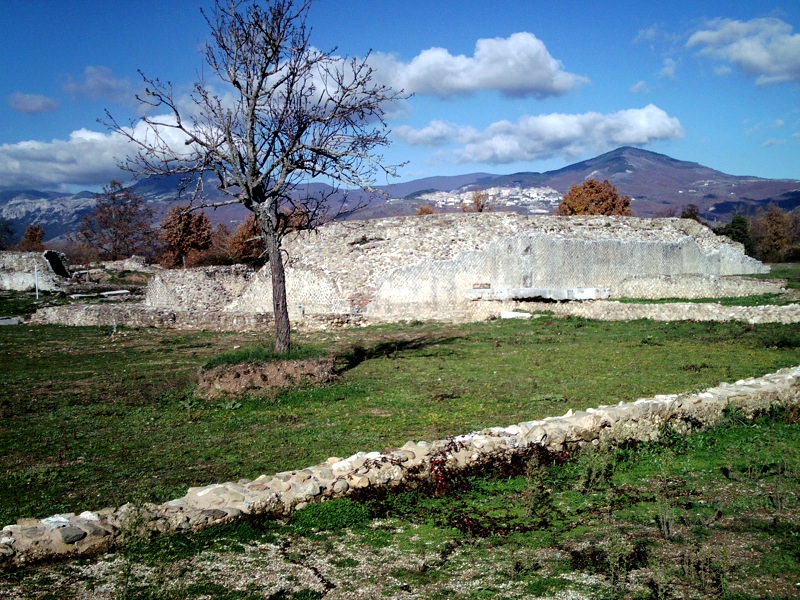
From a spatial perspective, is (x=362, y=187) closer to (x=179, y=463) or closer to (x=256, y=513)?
(x=179, y=463)

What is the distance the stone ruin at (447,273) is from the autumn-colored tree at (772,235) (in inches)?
1598

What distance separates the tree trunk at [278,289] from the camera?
1152cm

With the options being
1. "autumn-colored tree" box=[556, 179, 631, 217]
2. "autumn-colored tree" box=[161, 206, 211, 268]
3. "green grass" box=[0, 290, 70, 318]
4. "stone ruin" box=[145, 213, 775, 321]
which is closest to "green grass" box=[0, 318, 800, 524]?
"stone ruin" box=[145, 213, 775, 321]

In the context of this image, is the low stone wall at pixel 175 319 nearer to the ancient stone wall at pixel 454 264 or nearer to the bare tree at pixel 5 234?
the ancient stone wall at pixel 454 264

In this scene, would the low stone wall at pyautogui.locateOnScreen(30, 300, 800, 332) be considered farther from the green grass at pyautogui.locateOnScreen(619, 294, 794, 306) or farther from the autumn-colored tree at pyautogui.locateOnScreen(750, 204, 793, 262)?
the autumn-colored tree at pyautogui.locateOnScreen(750, 204, 793, 262)

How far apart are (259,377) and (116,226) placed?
178 feet

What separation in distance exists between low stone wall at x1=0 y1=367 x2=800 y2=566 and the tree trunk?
19.3 feet

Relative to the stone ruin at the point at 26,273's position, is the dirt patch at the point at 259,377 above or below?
below

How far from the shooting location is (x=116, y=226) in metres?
58.5

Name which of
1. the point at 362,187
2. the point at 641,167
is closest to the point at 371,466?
the point at 362,187

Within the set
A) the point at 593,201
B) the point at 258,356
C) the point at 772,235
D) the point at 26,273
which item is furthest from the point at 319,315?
the point at 772,235

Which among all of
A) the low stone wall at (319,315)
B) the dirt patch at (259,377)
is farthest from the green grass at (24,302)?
the dirt patch at (259,377)

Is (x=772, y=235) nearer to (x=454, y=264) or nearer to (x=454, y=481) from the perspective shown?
(x=454, y=264)

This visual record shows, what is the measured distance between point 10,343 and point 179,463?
1379cm
